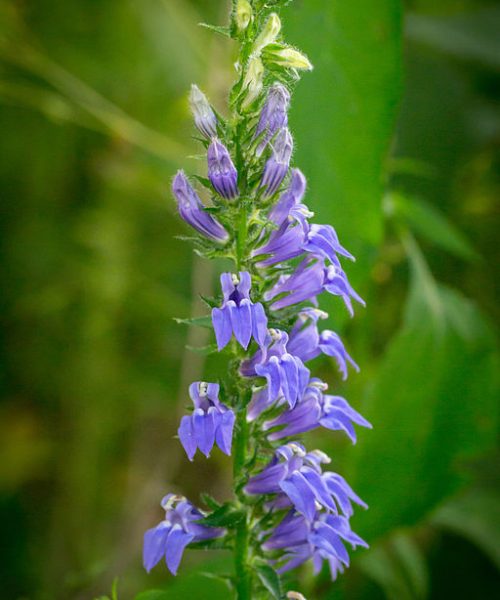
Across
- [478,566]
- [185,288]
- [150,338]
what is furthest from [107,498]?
[478,566]

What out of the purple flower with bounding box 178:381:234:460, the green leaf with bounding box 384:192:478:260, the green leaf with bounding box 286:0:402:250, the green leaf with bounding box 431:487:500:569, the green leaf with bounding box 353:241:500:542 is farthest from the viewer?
the green leaf with bounding box 431:487:500:569

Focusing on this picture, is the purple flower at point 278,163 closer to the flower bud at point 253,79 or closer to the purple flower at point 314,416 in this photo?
the flower bud at point 253,79

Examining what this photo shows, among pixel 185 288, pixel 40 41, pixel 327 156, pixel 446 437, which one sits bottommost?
pixel 446 437

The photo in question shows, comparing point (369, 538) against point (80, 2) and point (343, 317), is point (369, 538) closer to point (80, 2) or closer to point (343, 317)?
point (343, 317)

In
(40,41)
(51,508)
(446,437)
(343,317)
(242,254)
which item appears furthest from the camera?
(40,41)

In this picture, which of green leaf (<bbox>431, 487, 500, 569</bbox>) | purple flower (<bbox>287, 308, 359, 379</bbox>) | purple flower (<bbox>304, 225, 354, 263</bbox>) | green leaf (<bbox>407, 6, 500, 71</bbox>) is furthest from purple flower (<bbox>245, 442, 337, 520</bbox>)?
green leaf (<bbox>407, 6, 500, 71</bbox>)

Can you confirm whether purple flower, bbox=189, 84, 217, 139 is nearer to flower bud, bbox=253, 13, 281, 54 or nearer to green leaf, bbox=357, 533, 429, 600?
flower bud, bbox=253, 13, 281, 54

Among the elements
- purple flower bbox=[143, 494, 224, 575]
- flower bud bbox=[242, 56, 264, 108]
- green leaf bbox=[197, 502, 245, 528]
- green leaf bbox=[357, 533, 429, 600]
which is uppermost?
flower bud bbox=[242, 56, 264, 108]

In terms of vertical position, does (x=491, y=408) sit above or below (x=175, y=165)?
below
